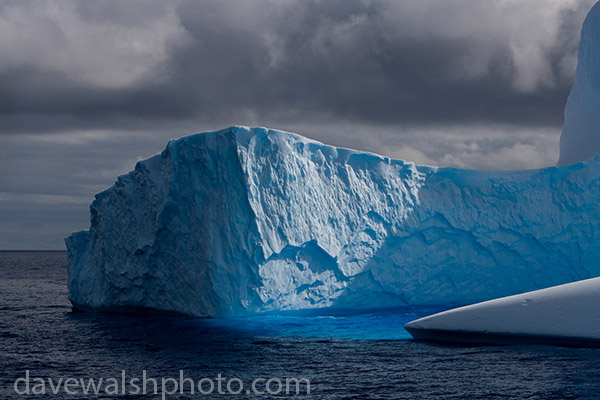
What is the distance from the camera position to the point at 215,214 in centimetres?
1384

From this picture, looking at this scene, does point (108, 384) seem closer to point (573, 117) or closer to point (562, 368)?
point (562, 368)

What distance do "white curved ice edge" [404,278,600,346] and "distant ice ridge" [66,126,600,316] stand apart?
3.76m

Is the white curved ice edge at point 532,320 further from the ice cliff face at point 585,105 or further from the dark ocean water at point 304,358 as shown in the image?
the ice cliff face at point 585,105

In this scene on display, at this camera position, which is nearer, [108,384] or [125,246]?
[108,384]

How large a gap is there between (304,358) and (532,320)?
3791 millimetres

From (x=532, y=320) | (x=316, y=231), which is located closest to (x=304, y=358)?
(x=532, y=320)

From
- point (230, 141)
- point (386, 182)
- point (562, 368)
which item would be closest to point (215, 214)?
point (230, 141)

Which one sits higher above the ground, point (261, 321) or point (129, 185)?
point (129, 185)

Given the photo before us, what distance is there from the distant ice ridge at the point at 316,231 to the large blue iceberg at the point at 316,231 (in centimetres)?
3

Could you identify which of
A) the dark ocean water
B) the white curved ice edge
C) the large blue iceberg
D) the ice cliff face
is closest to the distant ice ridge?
the large blue iceberg

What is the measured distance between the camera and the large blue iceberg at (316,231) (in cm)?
1388

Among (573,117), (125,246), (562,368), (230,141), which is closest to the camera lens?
(562,368)

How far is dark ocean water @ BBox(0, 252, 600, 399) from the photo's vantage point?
8.37m

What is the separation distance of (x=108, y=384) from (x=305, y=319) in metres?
6.09
